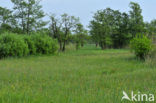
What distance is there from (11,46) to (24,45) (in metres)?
1.84

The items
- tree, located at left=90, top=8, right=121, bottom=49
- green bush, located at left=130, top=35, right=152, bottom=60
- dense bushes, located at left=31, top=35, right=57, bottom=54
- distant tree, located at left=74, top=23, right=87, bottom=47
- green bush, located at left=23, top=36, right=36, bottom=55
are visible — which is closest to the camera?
green bush, located at left=130, top=35, right=152, bottom=60

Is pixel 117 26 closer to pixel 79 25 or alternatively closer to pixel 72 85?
pixel 79 25

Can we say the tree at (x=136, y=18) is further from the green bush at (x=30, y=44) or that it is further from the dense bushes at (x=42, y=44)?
the green bush at (x=30, y=44)

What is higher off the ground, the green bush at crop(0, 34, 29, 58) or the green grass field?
the green bush at crop(0, 34, 29, 58)

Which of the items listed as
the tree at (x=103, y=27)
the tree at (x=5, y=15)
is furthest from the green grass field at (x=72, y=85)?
the tree at (x=103, y=27)

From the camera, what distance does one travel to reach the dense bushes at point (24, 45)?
73.5 feet

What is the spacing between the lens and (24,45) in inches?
941

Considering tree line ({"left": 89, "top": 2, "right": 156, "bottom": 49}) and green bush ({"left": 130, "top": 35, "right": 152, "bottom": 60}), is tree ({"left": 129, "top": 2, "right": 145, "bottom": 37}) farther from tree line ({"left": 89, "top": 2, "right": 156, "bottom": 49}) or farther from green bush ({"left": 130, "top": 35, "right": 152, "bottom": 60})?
green bush ({"left": 130, "top": 35, "right": 152, "bottom": 60})

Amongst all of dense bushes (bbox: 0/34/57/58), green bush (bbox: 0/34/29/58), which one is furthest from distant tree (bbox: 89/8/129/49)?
green bush (bbox: 0/34/29/58)

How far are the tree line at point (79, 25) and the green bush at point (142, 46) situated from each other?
1127 centimetres

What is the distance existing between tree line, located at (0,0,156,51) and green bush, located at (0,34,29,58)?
9209 mm

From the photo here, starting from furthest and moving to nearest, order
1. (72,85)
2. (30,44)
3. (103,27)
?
(103,27)
(30,44)
(72,85)

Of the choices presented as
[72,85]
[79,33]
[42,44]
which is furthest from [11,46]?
[79,33]

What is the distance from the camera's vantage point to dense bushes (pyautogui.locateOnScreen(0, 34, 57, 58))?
22.4m
